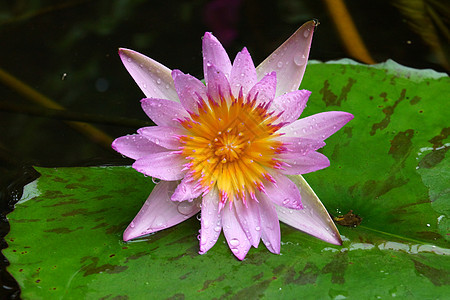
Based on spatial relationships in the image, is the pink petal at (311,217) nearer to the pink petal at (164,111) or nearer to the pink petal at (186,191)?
the pink petal at (186,191)

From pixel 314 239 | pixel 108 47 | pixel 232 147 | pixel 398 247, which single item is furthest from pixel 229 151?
pixel 108 47

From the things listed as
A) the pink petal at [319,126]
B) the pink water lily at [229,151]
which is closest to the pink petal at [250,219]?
the pink water lily at [229,151]

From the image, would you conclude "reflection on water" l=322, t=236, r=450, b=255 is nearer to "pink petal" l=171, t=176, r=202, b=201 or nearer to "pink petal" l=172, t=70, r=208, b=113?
"pink petal" l=171, t=176, r=202, b=201

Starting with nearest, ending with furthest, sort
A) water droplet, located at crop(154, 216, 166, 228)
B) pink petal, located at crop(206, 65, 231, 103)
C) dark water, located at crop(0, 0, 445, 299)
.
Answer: pink petal, located at crop(206, 65, 231, 103) → water droplet, located at crop(154, 216, 166, 228) → dark water, located at crop(0, 0, 445, 299)

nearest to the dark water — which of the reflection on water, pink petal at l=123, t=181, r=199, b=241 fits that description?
pink petal at l=123, t=181, r=199, b=241

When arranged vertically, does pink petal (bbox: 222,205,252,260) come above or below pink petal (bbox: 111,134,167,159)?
below

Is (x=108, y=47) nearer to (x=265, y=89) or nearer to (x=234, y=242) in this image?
(x=265, y=89)

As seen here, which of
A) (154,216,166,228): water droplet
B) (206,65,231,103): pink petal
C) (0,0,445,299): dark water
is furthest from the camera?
(0,0,445,299): dark water
